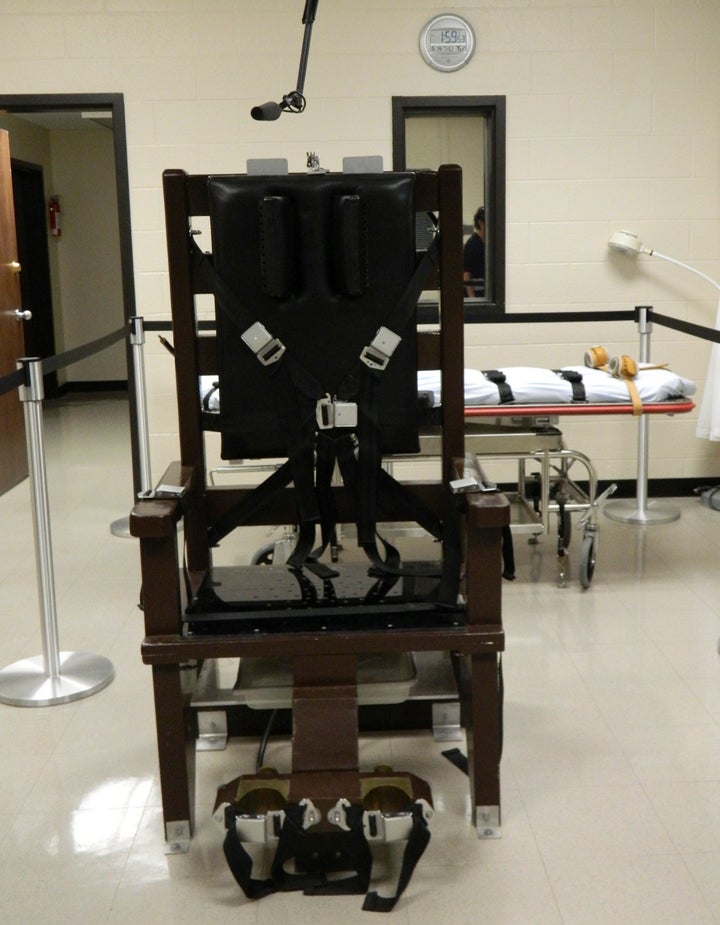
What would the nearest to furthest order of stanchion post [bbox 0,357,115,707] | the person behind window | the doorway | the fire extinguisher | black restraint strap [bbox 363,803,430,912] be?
black restraint strap [bbox 363,803,430,912]
stanchion post [bbox 0,357,115,707]
the person behind window
the doorway
the fire extinguisher

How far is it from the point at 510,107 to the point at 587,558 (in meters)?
2.47

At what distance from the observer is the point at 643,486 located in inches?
208

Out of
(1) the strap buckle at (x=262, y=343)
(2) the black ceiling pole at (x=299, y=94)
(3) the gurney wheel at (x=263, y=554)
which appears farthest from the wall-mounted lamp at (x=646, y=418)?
(1) the strap buckle at (x=262, y=343)

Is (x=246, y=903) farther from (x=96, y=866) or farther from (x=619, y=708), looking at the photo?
(x=619, y=708)

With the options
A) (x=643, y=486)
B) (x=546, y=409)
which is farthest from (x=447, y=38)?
(x=643, y=486)

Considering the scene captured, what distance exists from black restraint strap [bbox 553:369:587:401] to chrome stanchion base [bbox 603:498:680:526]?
118 cm

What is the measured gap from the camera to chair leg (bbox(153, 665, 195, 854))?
2365 millimetres

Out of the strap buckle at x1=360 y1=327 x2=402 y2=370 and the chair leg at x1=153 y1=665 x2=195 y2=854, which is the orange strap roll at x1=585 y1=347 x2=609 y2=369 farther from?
the chair leg at x1=153 y1=665 x2=195 y2=854

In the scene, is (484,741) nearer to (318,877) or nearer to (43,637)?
(318,877)

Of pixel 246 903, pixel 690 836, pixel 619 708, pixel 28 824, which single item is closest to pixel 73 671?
pixel 28 824

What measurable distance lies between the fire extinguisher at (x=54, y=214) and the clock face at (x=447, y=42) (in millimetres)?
5563

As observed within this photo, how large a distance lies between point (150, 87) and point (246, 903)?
4193 millimetres

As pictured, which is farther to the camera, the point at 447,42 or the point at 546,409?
the point at 447,42

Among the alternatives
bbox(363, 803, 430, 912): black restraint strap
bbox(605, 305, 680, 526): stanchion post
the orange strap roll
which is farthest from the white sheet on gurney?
bbox(363, 803, 430, 912): black restraint strap
